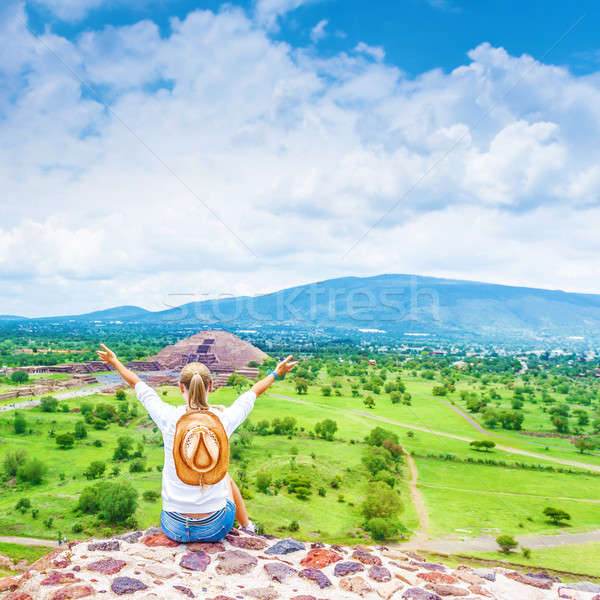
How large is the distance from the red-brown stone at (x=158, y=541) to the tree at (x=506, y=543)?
1492cm

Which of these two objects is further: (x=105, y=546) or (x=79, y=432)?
(x=79, y=432)

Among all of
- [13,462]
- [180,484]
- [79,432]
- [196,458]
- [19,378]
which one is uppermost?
[196,458]

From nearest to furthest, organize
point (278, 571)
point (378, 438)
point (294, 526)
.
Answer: point (278, 571) < point (294, 526) < point (378, 438)

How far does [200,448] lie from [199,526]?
834mm

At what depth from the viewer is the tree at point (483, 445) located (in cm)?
2806

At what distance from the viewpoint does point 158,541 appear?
12.6 feet

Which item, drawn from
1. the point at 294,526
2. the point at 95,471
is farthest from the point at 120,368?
the point at 95,471

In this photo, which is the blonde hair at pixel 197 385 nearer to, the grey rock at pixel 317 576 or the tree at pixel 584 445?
the grey rock at pixel 317 576

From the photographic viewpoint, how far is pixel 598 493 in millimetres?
21734

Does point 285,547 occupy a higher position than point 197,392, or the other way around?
point 197,392

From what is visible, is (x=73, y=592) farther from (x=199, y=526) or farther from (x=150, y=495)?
(x=150, y=495)

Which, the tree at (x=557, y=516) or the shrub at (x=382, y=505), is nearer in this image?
the shrub at (x=382, y=505)

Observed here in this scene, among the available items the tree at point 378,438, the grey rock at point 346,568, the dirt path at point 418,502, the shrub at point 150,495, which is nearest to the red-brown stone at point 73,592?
the grey rock at point 346,568

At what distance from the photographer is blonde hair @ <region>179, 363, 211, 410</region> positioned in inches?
136
